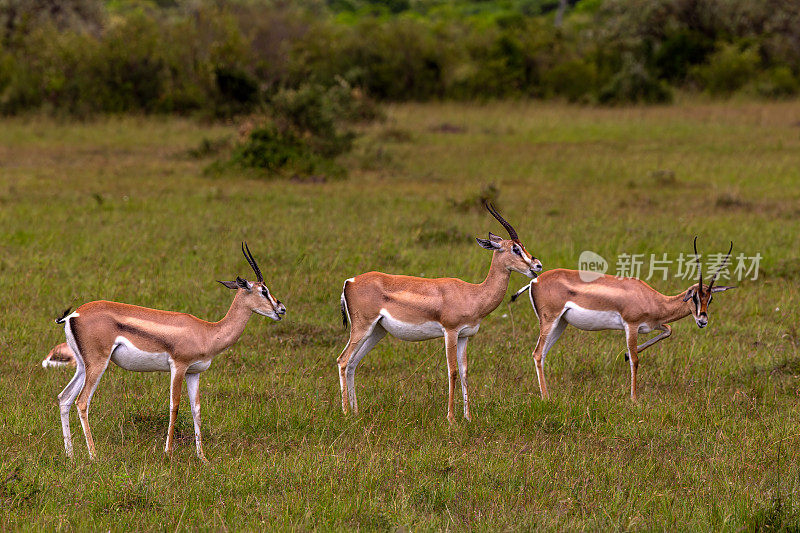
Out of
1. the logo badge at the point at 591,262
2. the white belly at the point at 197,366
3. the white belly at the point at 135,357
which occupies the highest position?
the white belly at the point at 135,357

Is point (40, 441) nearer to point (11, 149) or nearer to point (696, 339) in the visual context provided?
point (696, 339)

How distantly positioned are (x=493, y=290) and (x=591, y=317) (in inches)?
32.6

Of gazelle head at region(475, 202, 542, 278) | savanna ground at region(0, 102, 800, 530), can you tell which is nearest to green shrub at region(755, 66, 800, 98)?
savanna ground at region(0, 102, 800, 530)

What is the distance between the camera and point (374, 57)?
1089 inches

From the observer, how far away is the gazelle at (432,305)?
18.3 feet

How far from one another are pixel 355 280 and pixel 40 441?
2047 millimetres

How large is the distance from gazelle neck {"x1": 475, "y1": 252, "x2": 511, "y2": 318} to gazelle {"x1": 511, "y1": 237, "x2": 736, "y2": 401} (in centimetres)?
47

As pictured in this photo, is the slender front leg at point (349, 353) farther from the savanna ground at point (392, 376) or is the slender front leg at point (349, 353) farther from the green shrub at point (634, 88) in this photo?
the green shrub at point (634, 88)

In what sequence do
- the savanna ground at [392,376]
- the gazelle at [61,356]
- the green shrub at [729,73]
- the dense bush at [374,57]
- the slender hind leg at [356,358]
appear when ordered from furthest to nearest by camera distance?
1. the green shrub at [729,73]
2. the dense bush at [374,57]
3. the gazelle at [61,356]
4. the slender hind leg at [356,358]
5. the savanna ground at [392,376]

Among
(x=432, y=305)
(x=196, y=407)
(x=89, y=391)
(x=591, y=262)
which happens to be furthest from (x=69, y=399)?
(x=591, y=262)

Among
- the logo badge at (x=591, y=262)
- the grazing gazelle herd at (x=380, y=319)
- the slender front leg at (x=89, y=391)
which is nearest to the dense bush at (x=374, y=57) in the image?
the logo badge at (x=591, y=262)

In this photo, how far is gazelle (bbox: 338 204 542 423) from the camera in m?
5.57

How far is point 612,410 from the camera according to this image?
5.76m

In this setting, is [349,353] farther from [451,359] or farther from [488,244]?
[488,244]
